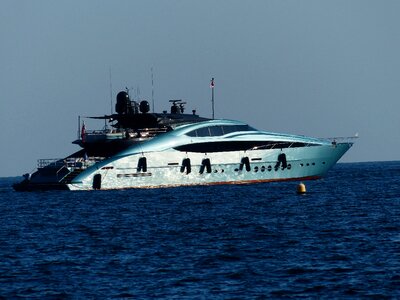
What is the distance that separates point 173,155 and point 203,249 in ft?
150

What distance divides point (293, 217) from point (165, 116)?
38.2 meters

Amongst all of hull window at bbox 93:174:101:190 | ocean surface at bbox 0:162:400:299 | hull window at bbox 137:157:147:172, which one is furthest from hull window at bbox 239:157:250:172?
ocean surface at bbox 0:162:400:299

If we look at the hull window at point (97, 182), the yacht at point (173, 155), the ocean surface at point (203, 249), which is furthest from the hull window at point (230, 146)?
the ocean surface at point (203, 249)

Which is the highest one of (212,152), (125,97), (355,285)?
(125,97)

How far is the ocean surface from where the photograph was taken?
99.1ft

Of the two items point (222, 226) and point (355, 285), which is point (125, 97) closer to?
point (222, 226)

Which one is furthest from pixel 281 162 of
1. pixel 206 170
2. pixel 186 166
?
pixel 186 166

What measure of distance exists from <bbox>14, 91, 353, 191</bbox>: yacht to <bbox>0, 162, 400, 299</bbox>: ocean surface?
1364 cm

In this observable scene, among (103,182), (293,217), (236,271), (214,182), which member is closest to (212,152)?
(214,182)

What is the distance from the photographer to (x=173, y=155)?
84.9m

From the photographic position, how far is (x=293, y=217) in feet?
176

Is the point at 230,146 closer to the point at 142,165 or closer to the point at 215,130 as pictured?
the point at 215,130

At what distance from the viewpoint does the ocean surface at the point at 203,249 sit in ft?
99.1

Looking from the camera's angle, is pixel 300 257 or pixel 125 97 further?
pixel 125 97
